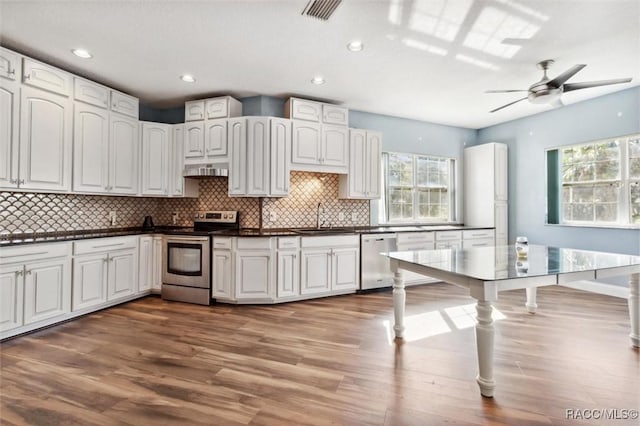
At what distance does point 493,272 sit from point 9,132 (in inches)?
169

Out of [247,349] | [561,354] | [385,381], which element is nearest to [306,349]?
[247,349]

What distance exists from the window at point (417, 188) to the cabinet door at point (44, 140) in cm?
436

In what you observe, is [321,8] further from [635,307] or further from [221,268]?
[635,307]

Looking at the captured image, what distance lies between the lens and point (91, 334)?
289 cm

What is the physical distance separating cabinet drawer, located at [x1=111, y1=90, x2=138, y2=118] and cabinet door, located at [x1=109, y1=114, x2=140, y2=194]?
7 cm

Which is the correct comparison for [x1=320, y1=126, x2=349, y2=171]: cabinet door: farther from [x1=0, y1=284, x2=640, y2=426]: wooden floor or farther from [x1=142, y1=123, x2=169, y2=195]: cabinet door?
[x1=142, y1=123, x2=169, y2=195]: cabinet door

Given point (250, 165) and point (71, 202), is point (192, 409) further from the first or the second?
point (71, 202)

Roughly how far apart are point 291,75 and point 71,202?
3.11 m

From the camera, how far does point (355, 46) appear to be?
2.99 meters

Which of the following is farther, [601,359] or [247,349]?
[247,349]

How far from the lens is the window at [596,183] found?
4113 millimetres

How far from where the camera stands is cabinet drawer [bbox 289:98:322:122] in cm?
421

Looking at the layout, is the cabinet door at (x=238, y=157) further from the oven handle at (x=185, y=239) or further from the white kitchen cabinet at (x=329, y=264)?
the white kitchen cabinet at (x=329, y=264)

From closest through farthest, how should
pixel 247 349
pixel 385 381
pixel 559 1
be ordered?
pixel 385 381 → pixel 559 1 → pixel 247 349
